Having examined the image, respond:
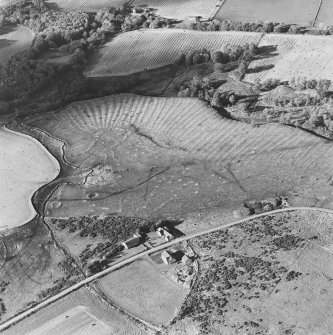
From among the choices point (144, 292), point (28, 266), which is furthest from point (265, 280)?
point (28, 266)

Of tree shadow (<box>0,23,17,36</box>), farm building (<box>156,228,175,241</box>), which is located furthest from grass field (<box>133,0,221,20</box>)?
farm building (<box>156,228,175,241</box>)

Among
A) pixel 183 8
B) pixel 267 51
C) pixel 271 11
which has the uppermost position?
pixel 271 11

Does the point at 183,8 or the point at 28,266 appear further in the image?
the point at 183,8

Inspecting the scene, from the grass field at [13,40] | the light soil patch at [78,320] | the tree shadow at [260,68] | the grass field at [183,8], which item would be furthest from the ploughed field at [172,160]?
the grass field at [183,8]

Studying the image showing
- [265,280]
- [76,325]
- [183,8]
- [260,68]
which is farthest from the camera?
[183,8]

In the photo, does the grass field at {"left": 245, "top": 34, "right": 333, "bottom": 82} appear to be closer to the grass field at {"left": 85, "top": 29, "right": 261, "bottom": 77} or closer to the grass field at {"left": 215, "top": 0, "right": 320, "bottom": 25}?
the grass field at {"left": 85, "top": 29, "right": 261, "bottom": 77}

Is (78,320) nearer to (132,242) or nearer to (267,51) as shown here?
(132,242)
